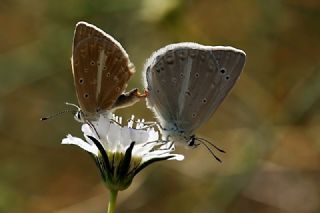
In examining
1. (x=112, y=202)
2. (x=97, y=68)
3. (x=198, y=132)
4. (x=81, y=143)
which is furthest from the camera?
(x=198, y=132)

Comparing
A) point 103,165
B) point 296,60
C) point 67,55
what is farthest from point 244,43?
point 103,165

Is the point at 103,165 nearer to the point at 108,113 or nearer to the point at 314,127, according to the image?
the point at 108,113

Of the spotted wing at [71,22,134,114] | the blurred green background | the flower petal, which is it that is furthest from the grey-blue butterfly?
the blurred green background

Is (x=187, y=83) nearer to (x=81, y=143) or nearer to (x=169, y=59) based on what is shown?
(x=169, y=59)

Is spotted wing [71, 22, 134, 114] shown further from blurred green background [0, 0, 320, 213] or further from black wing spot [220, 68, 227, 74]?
blurred green background [0, 0, 320, 213]

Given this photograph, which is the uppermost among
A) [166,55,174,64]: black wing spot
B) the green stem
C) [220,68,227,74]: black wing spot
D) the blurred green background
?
[166,55,174,64]: black wing spot

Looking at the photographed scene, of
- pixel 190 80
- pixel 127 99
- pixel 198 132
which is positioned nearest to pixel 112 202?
pixel 127 99

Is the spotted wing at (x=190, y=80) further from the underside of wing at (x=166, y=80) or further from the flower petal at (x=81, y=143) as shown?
the flower petal at (x=81, y=143)
